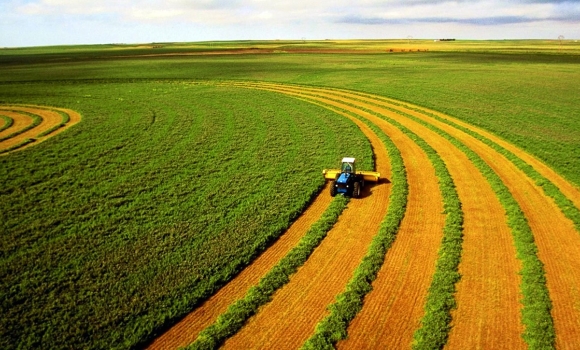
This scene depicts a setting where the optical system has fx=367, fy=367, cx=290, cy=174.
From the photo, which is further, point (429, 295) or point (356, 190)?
point (356, 190)

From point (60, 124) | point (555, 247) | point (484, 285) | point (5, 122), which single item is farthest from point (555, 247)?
point (5, 122)

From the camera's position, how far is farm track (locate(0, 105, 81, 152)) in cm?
3259

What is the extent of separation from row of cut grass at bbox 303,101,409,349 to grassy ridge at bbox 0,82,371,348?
4477 millimetres

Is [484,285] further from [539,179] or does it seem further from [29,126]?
[29,126]

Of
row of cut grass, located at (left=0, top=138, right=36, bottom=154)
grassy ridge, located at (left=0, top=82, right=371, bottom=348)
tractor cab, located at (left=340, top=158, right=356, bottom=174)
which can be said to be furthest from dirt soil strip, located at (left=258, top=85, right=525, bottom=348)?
row of cut grass, located at (left=0, top=138, right=36, bottom=154)

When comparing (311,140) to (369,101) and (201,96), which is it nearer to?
(369,101)

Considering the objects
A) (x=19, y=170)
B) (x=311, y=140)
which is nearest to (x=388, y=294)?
(x=311, y=140)

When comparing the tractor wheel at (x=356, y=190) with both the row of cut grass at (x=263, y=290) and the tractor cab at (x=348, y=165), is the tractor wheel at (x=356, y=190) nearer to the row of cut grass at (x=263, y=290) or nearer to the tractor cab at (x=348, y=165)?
the tractor cab at (x=348, y=165)

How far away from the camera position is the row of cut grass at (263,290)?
11.7m

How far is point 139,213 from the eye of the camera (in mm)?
19547

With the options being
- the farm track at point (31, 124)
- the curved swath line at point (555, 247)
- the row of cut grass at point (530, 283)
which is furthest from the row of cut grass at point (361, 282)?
the farm track at point (31, 124)

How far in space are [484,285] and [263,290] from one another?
8.30 metres

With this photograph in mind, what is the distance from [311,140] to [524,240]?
19690mm

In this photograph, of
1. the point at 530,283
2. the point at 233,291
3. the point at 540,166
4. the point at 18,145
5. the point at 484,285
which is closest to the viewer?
A: the point at 530,283
